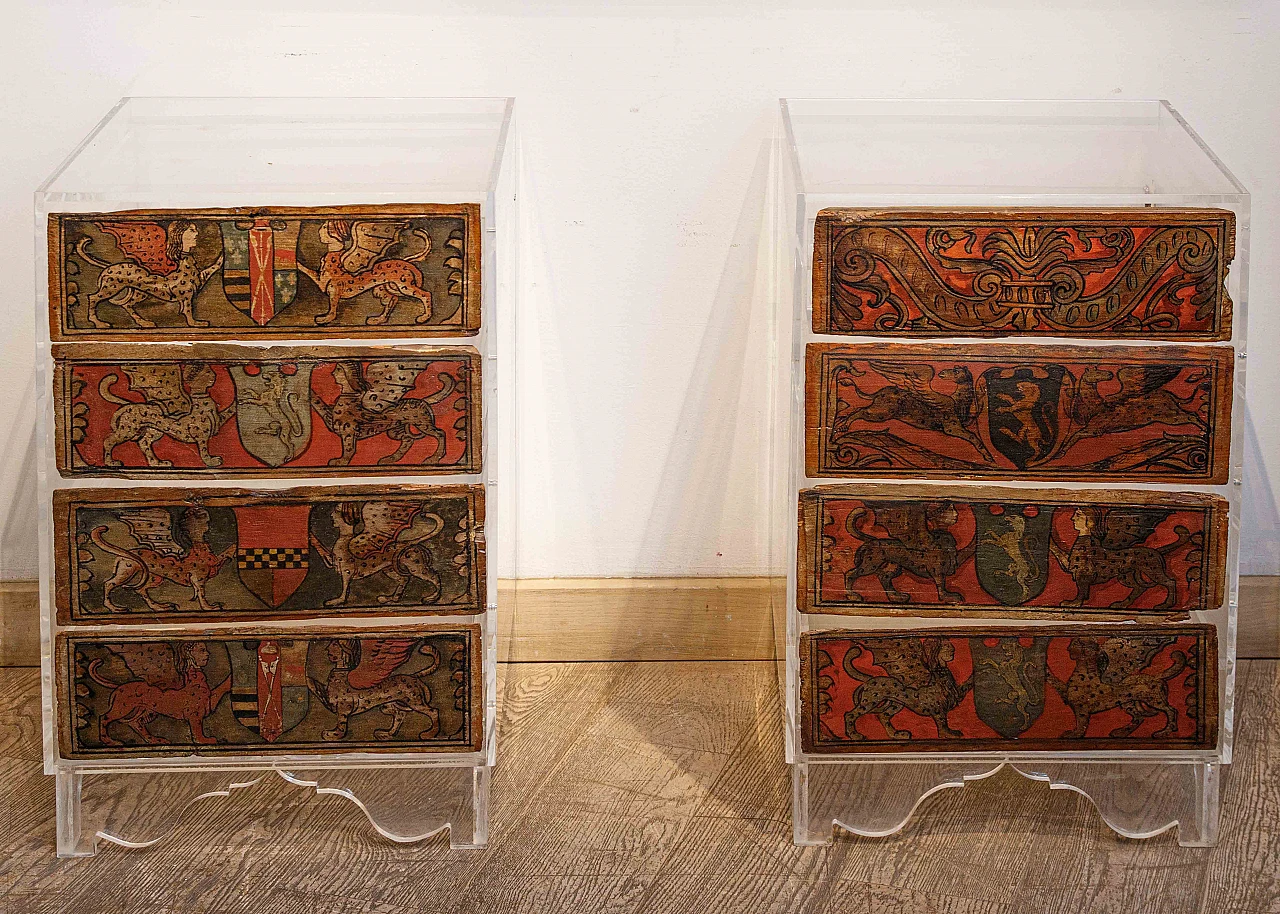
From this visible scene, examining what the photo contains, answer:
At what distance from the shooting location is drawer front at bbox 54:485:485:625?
122 cm

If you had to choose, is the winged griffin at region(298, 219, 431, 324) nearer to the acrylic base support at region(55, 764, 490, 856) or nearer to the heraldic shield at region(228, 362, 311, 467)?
the heraldic shield at region(228, 362, 311, 467)

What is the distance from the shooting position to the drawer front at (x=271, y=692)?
125 centimetres

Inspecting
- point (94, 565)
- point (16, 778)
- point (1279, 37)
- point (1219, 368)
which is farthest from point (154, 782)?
point (1279, 37)

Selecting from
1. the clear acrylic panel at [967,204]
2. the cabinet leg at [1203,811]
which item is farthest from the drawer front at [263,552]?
the cabinet leg at [1203,811]

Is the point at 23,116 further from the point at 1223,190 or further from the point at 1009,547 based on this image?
the point at 1223,190

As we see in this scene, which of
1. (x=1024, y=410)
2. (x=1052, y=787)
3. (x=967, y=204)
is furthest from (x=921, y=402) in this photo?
(x=1052, y=787)

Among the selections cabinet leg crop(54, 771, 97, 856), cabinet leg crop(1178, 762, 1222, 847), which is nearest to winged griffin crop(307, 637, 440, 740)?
cabinet leg crop(54, 771, 97, 856)

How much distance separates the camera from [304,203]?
46.6 inches

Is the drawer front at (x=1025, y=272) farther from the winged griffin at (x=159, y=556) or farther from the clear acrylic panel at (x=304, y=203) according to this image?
the winged griffin at (x=159, y=556)

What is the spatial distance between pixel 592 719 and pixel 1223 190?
1.00 meters

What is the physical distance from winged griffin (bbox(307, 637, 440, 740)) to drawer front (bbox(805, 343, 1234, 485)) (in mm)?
504

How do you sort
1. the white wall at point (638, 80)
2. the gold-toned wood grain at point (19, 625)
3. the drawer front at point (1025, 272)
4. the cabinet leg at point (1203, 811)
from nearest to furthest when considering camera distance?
the drawer front at point (1025, 272), the cabinet leg at point (1203, 811), the white wall at point (638, 80), the gold-toned wood grain at point (19, 625)

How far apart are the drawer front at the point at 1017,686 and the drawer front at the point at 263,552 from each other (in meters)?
0.42

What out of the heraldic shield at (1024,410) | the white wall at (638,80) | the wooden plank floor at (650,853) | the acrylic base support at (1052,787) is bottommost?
the wooden plank floor at (650,853)
